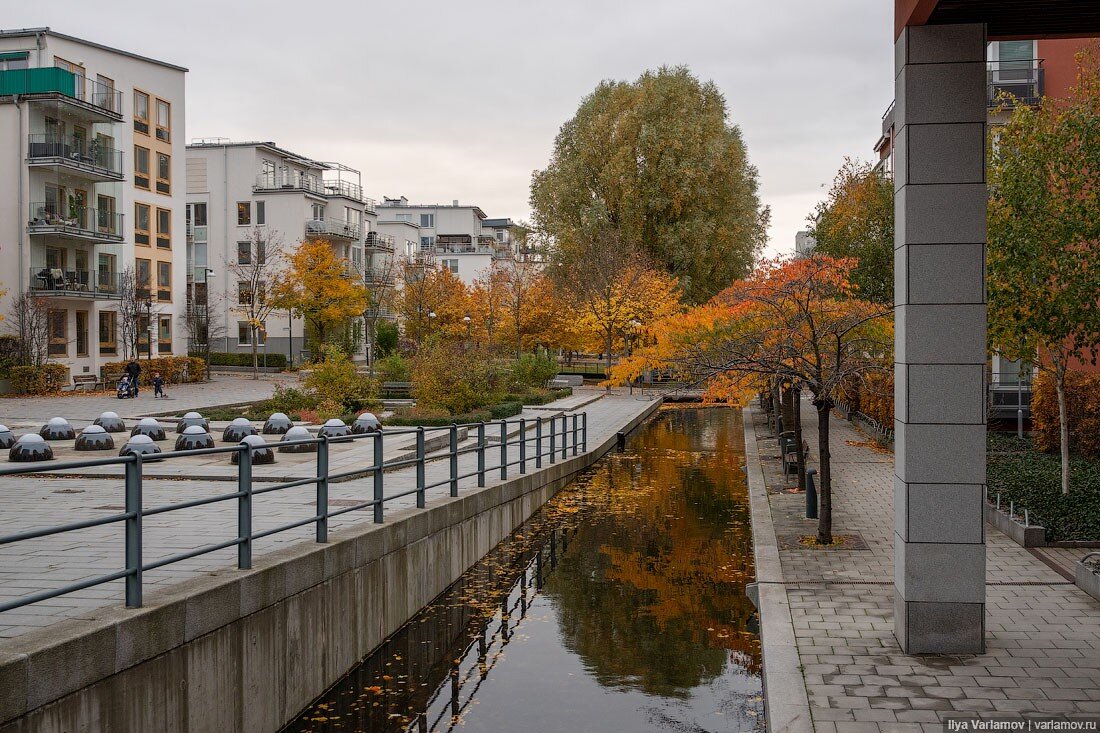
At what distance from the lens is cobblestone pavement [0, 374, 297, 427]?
2788 cm

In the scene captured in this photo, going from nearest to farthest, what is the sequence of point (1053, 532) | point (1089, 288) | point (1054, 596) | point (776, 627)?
point (776, 627)
point (1054, 596)
point (1053, 532)
point (1089, 288)

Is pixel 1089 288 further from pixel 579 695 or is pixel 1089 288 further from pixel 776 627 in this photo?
pixel 579 695

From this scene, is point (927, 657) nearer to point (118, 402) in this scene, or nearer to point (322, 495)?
point (322, 495)

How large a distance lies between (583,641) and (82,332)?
3936 centimetres

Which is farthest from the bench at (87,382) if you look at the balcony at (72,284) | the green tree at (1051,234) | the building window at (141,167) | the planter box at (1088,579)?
the planter box at (1088,579)

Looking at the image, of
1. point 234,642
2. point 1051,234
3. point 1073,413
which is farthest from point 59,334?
point 234,642

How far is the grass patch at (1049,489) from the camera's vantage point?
42.3ft

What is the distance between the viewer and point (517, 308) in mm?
55812

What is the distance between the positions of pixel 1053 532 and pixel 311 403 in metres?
18.1

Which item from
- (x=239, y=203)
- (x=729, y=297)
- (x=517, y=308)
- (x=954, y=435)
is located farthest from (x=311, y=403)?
(x=239, y=203)

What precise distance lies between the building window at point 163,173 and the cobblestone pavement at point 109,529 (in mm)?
39839

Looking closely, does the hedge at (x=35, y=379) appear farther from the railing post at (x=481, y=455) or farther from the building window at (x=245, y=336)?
the building window at (x=245, y=336)

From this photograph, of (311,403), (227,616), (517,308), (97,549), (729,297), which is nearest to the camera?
(227,616)

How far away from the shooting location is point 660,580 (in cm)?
1302
